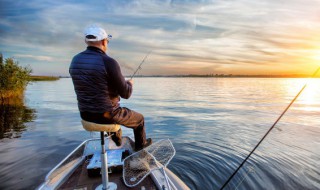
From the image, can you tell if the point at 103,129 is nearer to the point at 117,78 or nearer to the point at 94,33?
the point at 117,78

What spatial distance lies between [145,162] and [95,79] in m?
2.37

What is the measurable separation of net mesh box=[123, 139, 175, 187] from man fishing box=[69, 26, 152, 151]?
138 centimetres

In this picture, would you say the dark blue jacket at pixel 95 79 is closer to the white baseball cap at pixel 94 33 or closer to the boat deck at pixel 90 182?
the white baseball cap at pixel 94 33

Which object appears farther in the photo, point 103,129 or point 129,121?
point 129,121

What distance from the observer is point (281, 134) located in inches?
487

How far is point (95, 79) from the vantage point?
3402mm

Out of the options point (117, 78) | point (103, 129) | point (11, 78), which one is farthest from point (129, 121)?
point (11, 78)

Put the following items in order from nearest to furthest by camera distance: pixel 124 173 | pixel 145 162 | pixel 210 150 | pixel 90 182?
1. pixel 124 173
2. pixel 90 182
3. pixel 145 162
4. pixel 210 150

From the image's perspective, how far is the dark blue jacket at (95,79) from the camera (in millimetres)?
3385

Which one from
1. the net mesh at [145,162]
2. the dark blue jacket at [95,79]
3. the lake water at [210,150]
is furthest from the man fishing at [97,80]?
the lake water at [210,150]

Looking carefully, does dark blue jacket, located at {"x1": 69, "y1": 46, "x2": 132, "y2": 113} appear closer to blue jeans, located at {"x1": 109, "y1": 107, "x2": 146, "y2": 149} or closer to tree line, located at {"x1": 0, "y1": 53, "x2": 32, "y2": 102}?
blue jeans, located at {"x1": 109, "y1": 107, "x2": 146, "y2": 149}

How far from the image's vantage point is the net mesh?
14.7 ft

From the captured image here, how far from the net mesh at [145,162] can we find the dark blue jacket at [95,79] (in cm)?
167

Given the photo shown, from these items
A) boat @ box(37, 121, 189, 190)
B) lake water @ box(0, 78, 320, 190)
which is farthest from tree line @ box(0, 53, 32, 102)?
boat @ box(37, 121, 189, 190)
